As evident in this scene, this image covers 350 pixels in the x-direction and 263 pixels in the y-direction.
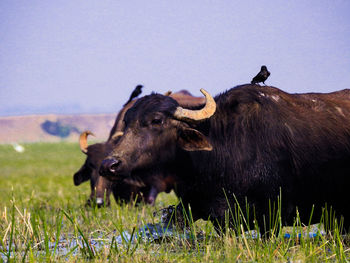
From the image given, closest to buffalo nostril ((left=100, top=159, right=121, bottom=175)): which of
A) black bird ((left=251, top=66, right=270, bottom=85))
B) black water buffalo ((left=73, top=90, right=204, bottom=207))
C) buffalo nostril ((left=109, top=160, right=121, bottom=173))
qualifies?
buffalo nostril ((left=109, top=160, right=121, bottom=173))

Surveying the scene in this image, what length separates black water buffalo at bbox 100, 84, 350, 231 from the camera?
412cm

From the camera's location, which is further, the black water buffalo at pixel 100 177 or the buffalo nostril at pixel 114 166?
the black water buffalo at pixel 100 177

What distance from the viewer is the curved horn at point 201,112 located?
4254mm

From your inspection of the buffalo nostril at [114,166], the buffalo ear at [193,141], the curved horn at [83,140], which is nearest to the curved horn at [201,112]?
the buffalo ear at [193,141]

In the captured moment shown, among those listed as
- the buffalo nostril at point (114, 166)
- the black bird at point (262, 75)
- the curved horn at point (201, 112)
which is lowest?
the buffalo nostril at point (114, 166)

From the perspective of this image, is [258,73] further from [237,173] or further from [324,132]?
[237,173]

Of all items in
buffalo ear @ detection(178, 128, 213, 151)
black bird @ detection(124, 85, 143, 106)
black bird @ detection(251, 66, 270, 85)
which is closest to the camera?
buffalo ear @ detection(178, 128, 213, 151)

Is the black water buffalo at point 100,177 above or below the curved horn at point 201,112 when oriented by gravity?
below

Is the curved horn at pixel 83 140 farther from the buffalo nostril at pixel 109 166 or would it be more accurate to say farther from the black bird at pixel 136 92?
the buffalo nostril at pixel 109 166

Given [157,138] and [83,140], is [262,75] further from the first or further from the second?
[83,140]

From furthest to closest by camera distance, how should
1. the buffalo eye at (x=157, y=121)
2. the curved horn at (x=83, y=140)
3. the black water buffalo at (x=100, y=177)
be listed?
the curved horn at (x=83, y=140)
the black water buffalo at (x=100, y=177)
the buffalo eye at (x=157, y=121)

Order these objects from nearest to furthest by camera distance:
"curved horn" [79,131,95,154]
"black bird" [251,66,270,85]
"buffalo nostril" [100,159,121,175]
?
"buffalo nostril" [100,159,121,175] → "black bird" [251,66,270,85] → "curved horn" [79,131,95,154]

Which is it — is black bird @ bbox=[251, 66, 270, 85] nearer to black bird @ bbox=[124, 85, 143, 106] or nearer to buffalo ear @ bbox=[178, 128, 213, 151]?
buffalo ear @ bbox=[178, 128, 213, 151]

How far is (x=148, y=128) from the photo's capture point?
4.36m
